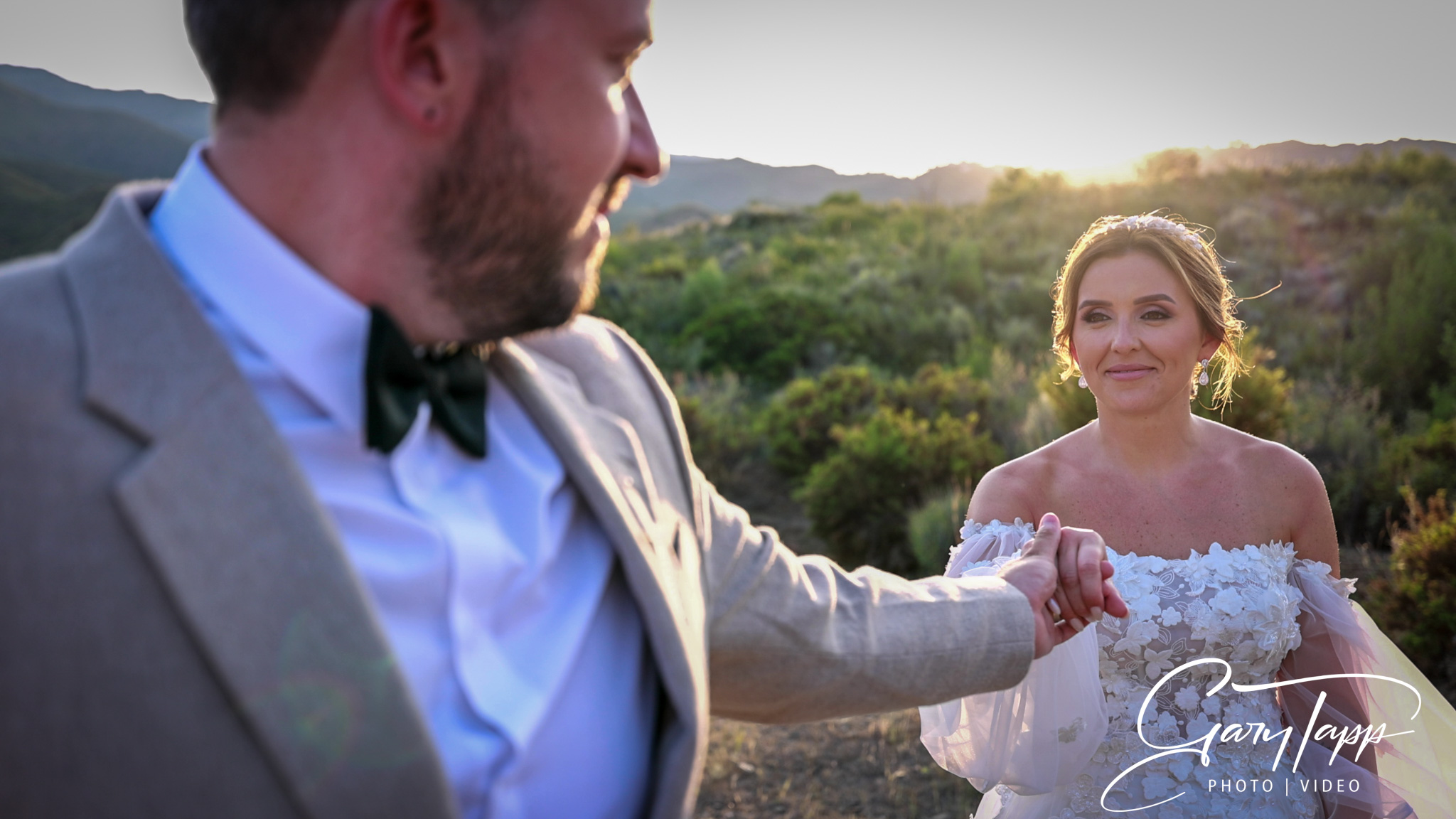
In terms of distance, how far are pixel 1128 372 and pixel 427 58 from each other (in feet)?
9.02

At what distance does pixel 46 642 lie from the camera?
86 cm

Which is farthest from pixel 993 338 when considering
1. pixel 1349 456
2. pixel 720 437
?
pixel 1349 456

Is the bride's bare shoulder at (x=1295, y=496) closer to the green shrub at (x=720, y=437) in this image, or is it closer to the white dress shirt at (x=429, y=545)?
the white dress shirt at (x=429, y=545)

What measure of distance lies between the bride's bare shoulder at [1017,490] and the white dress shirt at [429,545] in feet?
7.21

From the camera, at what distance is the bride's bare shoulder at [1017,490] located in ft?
10.5

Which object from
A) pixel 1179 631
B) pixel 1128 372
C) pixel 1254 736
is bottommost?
pixel 1254 736

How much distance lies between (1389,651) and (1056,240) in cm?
1630

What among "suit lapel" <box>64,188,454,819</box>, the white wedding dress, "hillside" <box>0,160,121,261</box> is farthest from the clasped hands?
"hillside" <box>0,160,121,261</box>

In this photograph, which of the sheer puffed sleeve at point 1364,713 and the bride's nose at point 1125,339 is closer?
the sheer puffed sleeve at point 1364,713

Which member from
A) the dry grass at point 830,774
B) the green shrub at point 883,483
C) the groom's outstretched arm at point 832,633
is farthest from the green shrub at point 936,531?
the groom's outstretched arm at point 832,633

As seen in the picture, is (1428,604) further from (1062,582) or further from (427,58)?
(427,58)

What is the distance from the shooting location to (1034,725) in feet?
9.02

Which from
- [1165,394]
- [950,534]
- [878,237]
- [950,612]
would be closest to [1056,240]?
[878,237]

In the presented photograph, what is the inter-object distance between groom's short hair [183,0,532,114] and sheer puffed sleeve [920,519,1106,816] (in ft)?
7.35
